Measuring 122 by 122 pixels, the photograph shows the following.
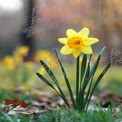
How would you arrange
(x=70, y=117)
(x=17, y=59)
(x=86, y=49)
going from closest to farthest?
(x=70, y=117)
(x=86, y=49)
(x=17, y=59)

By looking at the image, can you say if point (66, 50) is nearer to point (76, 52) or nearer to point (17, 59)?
point (76, 52)

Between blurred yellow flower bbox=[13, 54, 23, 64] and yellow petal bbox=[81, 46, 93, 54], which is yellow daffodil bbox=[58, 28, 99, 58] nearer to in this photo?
yellow petal bbox=[81, 46, 93, 54]

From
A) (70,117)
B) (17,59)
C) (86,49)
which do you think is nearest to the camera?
(70,117)

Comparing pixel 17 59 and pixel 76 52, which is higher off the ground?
pixel 76 52

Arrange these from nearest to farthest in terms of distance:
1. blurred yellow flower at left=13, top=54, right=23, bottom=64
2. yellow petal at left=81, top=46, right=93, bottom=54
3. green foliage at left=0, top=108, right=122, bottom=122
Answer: green foliage at left=0, top=108, right=122, bottom=122
yellow petal at left=81, top=46, right=93, bottom=54
blurred yellow flower at left=13, top=54, right=23, bottom=64

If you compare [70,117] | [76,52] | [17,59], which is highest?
[76,52]

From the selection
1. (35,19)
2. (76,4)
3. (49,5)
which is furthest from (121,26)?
(35,19)

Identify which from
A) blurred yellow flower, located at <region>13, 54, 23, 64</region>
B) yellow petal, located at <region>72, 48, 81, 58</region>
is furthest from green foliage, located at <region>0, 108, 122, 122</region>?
blurred yellow flower, located at <region>13, 54, 23, 64</region>

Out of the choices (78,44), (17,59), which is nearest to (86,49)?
(78,44)

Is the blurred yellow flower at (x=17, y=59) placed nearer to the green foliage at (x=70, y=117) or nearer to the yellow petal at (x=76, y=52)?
the yellow petal at (x=76, y=52)

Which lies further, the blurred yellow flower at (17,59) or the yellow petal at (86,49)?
the blurred yellow flower at (17,59)

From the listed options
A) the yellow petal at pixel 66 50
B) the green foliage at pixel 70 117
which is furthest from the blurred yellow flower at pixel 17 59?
the green foliage at pixel 70 117
